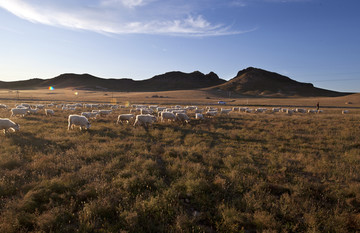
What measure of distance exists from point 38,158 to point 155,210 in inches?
224

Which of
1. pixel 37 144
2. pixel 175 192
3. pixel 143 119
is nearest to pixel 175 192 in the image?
pixel 175 192

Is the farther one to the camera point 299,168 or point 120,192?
point 299,168

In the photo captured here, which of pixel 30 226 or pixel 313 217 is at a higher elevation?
pixel 313 217

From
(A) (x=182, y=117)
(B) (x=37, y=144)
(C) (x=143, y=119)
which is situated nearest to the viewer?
(B) (x=37, y=144)

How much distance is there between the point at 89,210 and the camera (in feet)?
12.7

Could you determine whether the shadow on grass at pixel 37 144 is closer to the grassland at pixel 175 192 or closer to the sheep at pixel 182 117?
the grassland at pixel 175 192

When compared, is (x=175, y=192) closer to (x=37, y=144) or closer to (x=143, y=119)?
(x=37, y=144)

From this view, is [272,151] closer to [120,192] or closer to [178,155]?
[178,155]

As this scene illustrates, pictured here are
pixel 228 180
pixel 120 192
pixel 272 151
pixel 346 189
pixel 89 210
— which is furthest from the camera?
pixel 272 151

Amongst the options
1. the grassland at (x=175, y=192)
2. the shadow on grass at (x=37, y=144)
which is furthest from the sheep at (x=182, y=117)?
the shadow on grass at (x=37, y=144)

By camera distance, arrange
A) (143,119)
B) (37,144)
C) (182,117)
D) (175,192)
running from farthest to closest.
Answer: (182,117) < (143,119) < (37,144) < (175,192)

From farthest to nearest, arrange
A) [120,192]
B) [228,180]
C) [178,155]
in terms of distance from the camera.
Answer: [178,155] < [228,180] < [120,192]

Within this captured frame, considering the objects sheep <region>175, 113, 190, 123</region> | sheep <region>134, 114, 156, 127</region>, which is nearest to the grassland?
sheep <region>134, 114, 156, 127</region>

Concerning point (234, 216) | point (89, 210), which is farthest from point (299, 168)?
point (89, 210)
